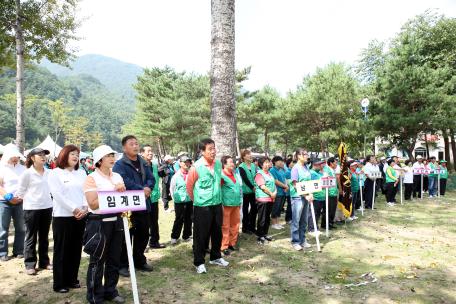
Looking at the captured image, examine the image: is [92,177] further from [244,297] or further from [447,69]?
[447,69]

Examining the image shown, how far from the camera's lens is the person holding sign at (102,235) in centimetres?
321

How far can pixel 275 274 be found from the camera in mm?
4504

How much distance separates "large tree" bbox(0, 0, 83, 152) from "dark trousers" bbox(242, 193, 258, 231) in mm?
6876

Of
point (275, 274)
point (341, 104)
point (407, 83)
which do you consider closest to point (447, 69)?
point (407, 83)

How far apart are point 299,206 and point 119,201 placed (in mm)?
3617

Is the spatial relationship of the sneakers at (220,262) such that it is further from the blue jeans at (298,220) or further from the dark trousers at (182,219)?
the blue jeans at (298,220)

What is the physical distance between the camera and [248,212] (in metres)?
7.05

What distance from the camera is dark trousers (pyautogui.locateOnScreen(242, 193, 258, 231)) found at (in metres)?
6.77

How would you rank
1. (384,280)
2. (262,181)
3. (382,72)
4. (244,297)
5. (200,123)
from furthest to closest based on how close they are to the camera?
(200,123)
(382,72)
(262,181)
(384,280)
(244,297)

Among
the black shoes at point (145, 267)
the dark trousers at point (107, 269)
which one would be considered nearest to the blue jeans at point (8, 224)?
the black shoes at point (145, 267)

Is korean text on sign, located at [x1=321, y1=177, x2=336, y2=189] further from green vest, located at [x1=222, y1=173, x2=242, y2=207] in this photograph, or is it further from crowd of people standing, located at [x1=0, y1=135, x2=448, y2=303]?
green vest, located at [x1=222, y1=173, x2=242, y2=207]

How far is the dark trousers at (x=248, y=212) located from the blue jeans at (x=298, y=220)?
1239 millimetres

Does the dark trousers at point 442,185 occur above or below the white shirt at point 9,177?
below

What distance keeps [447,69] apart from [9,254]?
22976 millimetres
